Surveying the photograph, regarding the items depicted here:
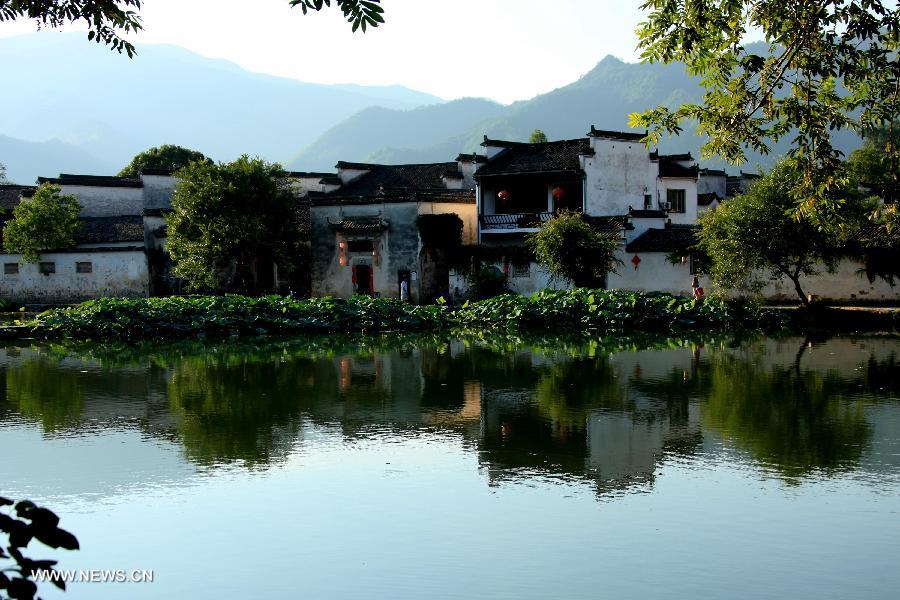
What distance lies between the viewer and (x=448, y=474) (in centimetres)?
1062

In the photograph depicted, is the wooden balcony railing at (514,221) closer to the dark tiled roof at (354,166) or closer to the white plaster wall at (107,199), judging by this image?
the dark tiled roof at (354,166)

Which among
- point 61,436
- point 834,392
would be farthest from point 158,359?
point 834,392

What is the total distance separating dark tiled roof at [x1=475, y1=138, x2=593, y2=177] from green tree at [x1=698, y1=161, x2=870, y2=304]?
30.9 feet

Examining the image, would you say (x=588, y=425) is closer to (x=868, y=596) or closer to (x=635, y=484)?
(x=635, y=484)

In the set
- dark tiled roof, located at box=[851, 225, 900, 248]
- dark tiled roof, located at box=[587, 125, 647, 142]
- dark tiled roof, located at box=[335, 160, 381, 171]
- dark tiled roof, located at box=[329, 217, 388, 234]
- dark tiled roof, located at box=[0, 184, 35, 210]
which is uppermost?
dark tiled roof, located at box=[587, 125, 647, 142]

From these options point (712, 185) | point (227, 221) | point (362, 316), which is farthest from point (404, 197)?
point (712, 185)

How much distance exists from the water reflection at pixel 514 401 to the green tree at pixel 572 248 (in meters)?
9.56

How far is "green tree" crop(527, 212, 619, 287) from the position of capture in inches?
1300

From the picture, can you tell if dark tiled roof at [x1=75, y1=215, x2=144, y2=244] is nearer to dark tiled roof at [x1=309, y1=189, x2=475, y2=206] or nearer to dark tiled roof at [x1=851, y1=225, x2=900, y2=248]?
dark tiled roof at [x1=309, y1=189, x2=475, y2=206]

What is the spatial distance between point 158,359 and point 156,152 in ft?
122

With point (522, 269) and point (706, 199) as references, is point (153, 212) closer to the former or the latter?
point (522, 269)

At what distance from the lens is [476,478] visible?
10430 millimetres

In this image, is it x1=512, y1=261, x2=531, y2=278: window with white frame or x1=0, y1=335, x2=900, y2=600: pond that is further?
x1=512, y1=261, x2=531, y2=278: window with white frame

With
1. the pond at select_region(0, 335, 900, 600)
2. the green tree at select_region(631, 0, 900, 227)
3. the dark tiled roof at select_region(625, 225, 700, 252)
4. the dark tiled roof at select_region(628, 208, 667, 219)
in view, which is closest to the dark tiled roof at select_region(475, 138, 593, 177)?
the dark tiled roof at select_region(628, 208, 667, 219)
